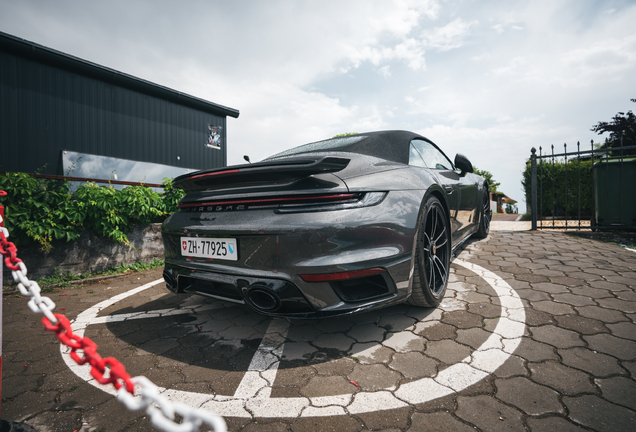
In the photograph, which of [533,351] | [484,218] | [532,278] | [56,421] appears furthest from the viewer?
[484,218]

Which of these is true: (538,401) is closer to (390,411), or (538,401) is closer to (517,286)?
(390,411)

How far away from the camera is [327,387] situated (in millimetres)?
1445

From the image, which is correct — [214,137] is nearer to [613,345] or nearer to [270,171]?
[270,171]

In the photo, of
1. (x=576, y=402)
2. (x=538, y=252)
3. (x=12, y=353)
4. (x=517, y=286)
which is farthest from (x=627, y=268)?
(x=12, y=353)

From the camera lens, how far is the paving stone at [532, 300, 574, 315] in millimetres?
2152

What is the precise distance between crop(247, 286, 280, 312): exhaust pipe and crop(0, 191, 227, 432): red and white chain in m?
0.88

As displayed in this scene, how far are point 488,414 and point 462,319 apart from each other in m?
0.92

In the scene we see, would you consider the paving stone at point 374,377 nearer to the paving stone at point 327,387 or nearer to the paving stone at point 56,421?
the paving stone at point 327,387

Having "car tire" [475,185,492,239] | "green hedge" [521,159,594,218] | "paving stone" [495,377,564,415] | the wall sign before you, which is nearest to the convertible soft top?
"paving stone" [495,377,564,415]

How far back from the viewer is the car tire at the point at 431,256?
2.02 metres

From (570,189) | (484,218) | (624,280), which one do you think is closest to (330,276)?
(624,280)

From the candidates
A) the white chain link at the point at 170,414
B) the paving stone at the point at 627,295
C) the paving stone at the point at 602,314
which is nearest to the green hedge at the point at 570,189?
the paving stone at the point at 627,295

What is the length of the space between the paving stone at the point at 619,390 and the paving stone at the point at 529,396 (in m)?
0.22

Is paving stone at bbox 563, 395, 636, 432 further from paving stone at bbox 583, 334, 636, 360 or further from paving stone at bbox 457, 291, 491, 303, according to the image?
paving stone at bbox 457, 291, 491, 303
